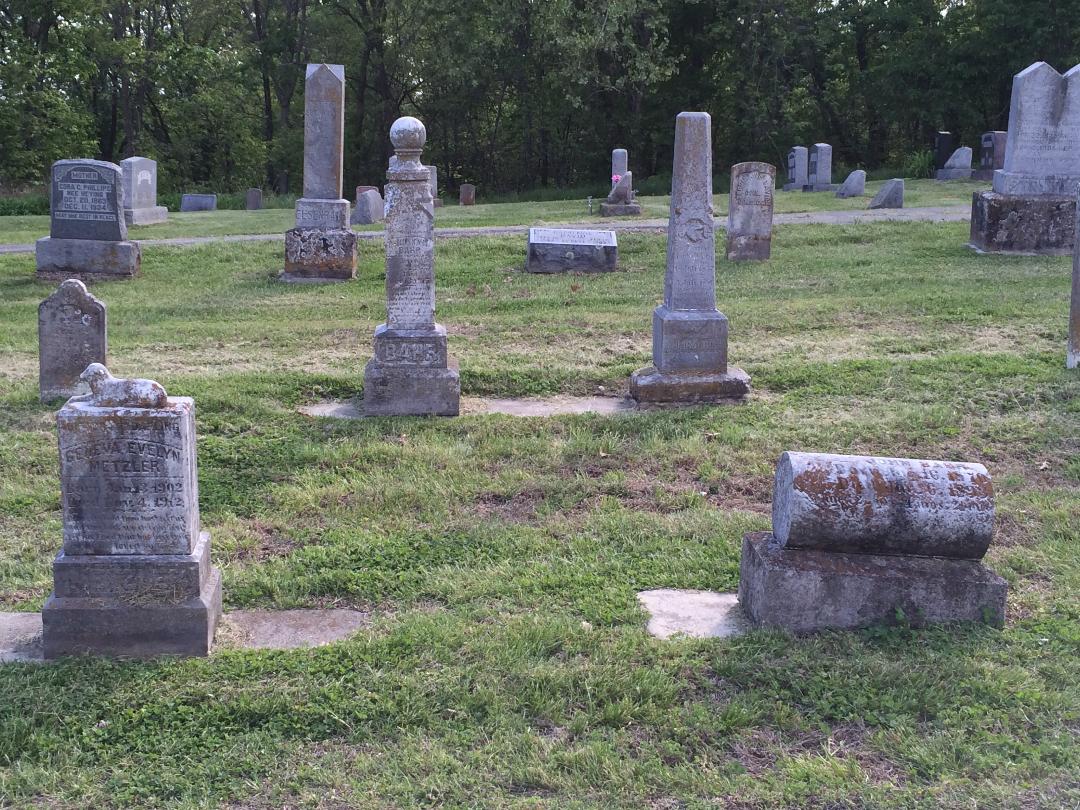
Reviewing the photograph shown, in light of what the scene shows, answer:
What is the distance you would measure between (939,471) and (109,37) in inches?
1447

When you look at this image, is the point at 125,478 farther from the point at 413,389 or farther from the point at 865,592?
the point at 413,389

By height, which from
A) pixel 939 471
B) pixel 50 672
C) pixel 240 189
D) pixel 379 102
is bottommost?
pixel 50 672

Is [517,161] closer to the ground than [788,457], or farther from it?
farther from it

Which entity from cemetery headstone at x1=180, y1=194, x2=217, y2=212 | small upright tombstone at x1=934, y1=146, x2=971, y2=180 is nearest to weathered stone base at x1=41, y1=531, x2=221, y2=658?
cemetery headstone at x1=180, y1=194, x2=217, y2=212

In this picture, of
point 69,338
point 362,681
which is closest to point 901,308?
point 69,338

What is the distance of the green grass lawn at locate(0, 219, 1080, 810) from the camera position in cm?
365

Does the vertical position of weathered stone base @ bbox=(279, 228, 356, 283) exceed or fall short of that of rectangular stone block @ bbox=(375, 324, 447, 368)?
it exceeds it

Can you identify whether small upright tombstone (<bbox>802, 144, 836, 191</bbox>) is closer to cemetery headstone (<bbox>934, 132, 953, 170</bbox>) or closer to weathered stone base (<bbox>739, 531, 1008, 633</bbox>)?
cemetery headstone (<bbox>934, 132, 953, 170</bbox>)

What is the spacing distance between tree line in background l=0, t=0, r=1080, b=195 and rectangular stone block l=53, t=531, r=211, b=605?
2883 cm

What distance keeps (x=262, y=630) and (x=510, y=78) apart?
34.5 metres

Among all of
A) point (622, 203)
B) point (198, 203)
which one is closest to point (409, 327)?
point (622, 203)

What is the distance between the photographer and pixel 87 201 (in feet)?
48.4

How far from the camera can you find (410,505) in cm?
626

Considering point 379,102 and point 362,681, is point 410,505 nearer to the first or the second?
point 362,681
